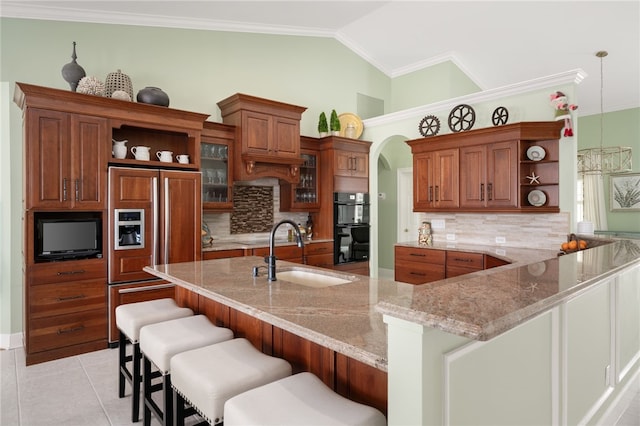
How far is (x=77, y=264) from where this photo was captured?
3.60 m

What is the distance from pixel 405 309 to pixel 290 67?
5.69m

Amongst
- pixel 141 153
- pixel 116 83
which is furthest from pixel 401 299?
pixel 116 83

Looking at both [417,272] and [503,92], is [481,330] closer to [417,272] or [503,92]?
[417,272]

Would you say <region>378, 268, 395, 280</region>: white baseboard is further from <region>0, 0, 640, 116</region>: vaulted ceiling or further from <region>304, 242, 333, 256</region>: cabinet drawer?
<region>0, 0, 640, 116</region>: vaulted ceiling

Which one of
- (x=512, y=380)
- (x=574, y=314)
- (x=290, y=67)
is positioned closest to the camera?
(x=512, y=380)

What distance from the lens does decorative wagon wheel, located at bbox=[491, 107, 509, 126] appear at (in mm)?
4500

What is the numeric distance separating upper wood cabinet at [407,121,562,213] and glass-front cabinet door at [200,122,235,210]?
2.53 meters

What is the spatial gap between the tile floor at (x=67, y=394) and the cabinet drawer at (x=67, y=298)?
436 millimetres

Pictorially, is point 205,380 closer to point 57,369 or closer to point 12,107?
point 57,369

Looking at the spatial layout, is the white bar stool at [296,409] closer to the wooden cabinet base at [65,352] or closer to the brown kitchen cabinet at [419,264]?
the wooden cabinet base at [65,352]

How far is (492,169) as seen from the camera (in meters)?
4.41

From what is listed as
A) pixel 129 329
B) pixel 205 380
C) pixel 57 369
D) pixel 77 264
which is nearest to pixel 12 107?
pixel 77 264

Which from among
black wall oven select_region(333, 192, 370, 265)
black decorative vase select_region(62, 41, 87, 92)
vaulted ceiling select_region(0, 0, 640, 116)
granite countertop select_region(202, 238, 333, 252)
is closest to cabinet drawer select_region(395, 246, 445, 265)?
black wall oven select_region(333, 192, 370, 265)

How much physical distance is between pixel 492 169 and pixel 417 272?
1.51m
